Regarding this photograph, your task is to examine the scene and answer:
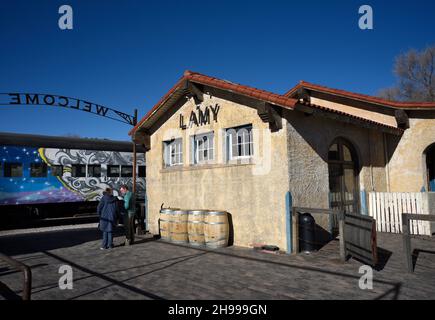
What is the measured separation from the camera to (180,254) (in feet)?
25.0

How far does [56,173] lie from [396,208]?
1259cm

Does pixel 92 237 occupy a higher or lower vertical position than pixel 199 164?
lower

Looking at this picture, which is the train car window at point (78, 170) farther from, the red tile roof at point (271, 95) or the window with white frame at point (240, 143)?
the window with white frame at point (240, 143)

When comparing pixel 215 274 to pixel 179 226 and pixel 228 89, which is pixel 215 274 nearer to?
pixel 179 226

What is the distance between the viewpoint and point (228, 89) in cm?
825

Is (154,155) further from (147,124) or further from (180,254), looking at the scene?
(180,254)

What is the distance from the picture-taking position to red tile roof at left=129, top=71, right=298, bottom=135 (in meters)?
7.09

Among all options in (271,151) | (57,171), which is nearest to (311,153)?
(271,151)

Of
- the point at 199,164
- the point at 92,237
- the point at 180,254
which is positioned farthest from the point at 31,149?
the point at 180,254

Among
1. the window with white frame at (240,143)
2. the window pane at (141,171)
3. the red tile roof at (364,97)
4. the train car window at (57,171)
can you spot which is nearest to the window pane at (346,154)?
the red tile roof at (364,97)

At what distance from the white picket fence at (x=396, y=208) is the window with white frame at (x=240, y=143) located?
4.14m

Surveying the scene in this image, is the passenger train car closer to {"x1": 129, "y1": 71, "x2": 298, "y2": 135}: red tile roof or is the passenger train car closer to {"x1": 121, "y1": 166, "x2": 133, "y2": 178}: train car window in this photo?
{"x1": 121, "y1": 166, "x2": 133, "y2": 178}: train car window

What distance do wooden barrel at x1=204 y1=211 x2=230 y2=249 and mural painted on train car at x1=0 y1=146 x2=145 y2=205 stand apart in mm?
8440
